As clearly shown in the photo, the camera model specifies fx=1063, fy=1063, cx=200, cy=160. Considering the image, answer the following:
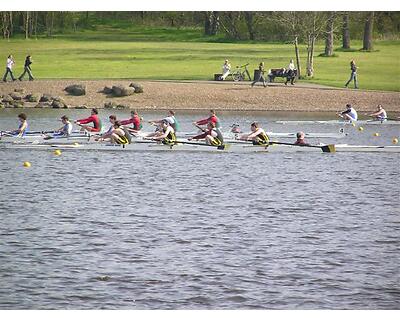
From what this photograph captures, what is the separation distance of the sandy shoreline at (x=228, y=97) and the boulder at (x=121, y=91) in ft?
1.02

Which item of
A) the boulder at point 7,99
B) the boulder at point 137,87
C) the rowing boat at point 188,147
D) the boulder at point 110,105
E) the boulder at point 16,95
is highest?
the boulder at point 137,87

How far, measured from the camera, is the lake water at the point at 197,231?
63.1ft

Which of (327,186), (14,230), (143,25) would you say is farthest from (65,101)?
(14,230)

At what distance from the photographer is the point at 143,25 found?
70.2m

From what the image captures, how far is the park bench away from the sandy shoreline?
4.59 ft

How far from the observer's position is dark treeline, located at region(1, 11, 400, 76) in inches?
2343

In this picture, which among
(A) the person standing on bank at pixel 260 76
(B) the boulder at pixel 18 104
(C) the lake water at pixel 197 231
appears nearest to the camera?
(C) the lake water at pixel 197 231

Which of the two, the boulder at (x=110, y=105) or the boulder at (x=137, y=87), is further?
the boulder at (x=137, y=87)

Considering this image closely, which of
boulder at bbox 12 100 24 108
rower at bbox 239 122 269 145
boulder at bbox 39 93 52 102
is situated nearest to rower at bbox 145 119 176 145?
rower at bbox 239 122 269 145

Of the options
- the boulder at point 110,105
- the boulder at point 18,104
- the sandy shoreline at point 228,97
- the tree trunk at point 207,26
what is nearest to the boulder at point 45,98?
the sandy shoreline at point 228,97

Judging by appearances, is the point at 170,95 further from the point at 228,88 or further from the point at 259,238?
the point at 259,238

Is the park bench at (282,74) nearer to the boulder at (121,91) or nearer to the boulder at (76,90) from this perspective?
the boulder at (121,91)

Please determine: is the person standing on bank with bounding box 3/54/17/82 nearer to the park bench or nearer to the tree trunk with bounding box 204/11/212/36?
the park bench

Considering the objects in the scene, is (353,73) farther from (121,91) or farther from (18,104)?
(18,104)
